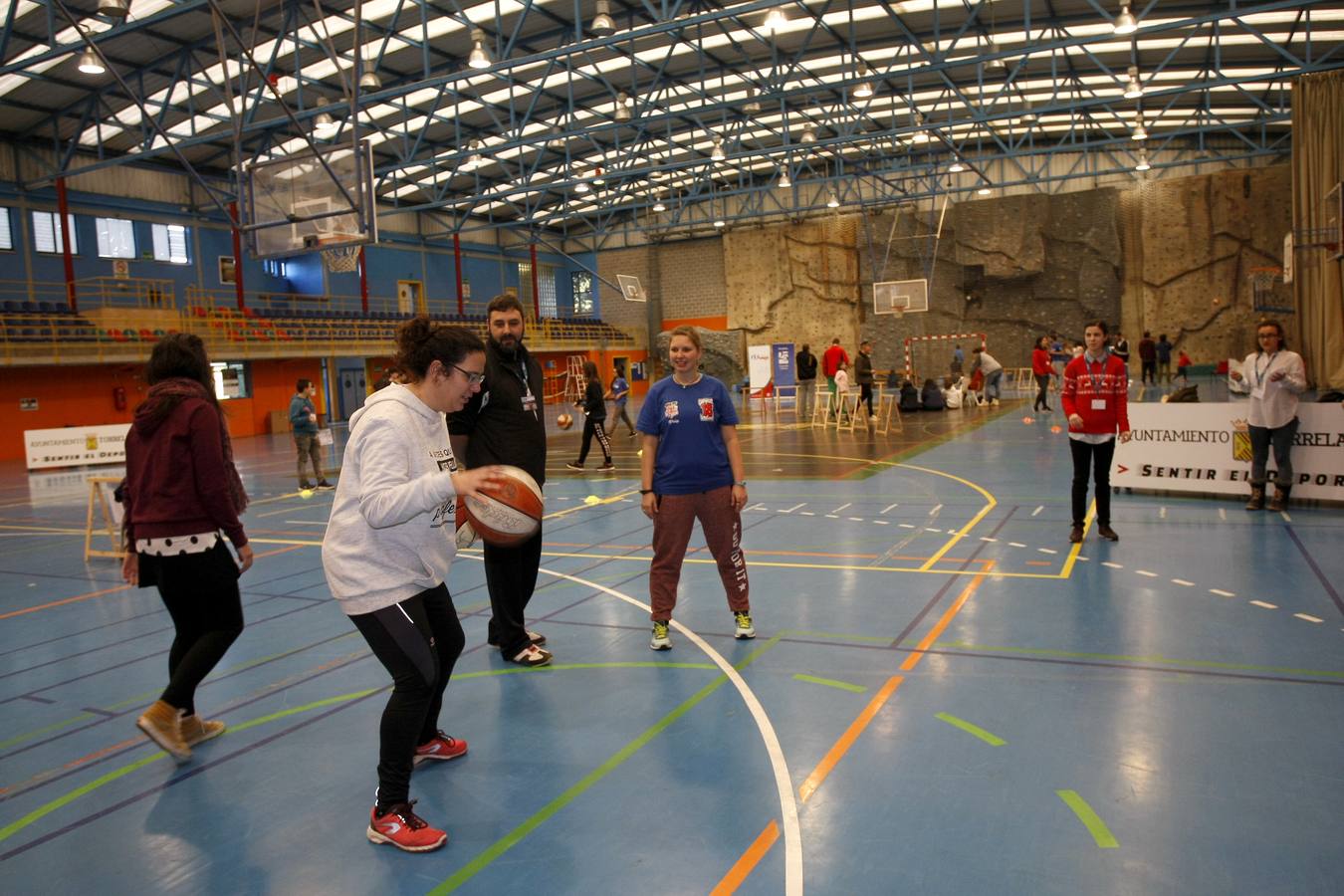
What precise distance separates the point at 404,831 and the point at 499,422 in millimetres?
2230

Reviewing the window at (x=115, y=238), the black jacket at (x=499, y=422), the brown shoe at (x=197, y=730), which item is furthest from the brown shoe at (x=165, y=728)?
the window at (x=115, y=238)

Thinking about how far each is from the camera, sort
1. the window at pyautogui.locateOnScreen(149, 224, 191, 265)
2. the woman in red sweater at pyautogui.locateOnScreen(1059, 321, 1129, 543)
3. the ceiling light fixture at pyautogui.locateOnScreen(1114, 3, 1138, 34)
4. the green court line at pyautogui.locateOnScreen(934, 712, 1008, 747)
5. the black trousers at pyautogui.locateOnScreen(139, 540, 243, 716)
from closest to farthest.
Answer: the green court line at pyautogui.locateOnScreen(934, 712, 1008, 747), the black trousers at pyautogui.locateOnScreen(139, 540, 243, 716), the woman in red sweater at pyautogui.locateOnScreen(1059, 321, 1129, 543), the ceiling light fixture at pyautogui.locateOnScreen(1114, 3, 1138, 34), the window at pyautogui.locateOnScreen(149, 224, 191, 265)

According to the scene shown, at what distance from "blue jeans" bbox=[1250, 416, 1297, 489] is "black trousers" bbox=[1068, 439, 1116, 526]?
229 centimetres

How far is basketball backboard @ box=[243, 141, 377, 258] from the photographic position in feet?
51.2

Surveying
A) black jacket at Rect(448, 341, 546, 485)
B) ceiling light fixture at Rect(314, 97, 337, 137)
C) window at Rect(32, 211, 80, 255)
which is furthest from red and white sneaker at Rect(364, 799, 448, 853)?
window at Rect(32, 211, 80, 255)

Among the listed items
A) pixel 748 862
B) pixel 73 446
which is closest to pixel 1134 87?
pixel 748 862

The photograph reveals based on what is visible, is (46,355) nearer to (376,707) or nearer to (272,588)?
(272,588)

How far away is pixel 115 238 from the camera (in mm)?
28031

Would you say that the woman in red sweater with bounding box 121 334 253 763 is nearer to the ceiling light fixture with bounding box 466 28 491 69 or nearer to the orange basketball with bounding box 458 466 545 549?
the orange basketball with bounding box 458 466 545 549

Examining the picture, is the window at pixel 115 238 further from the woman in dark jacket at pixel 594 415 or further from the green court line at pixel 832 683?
the green court line at pixel 832 683

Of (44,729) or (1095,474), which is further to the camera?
(1095,474)

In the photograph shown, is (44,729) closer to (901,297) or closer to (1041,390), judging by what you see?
(1041,390)

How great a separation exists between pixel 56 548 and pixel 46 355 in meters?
15.8

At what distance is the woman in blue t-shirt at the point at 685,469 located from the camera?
5164 mm
